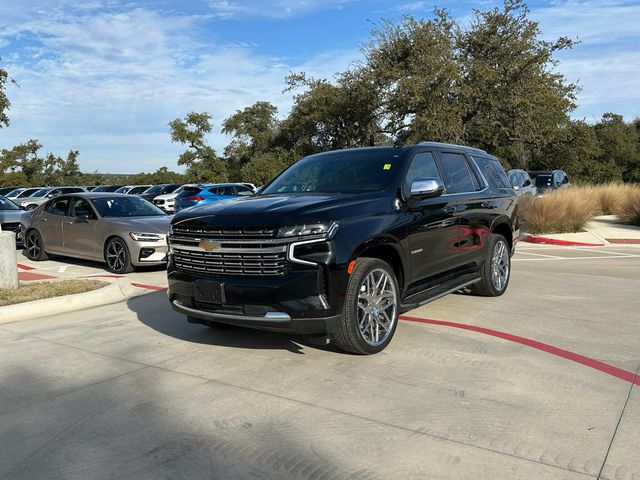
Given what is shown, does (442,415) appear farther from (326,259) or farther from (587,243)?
(587,243)

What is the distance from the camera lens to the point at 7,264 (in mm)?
7855

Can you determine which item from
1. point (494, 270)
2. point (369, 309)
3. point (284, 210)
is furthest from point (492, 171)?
point (284, 210)

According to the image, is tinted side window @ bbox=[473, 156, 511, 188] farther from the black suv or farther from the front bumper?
the front bumper

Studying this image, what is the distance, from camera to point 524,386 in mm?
4301

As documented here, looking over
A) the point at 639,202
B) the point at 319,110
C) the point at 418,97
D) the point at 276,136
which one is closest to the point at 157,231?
the point at 639,202

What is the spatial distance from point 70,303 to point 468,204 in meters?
5.06

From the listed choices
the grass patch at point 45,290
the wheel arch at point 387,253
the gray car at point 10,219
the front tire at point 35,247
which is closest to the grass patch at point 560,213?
the wheel arch at point 387,253

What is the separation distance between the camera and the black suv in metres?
4.55

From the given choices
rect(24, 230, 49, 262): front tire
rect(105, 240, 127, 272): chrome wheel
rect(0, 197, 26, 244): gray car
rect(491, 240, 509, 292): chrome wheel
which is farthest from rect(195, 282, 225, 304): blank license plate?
rect(0, 197, 26, 244): gray car

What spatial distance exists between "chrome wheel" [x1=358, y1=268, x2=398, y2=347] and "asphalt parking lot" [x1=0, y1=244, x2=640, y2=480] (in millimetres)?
211

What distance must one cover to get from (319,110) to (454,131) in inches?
489

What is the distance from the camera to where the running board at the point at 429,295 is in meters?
5.39

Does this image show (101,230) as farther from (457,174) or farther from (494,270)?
(494,270)

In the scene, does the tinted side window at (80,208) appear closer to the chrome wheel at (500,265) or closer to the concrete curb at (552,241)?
the chrome wheel at (500,265)
